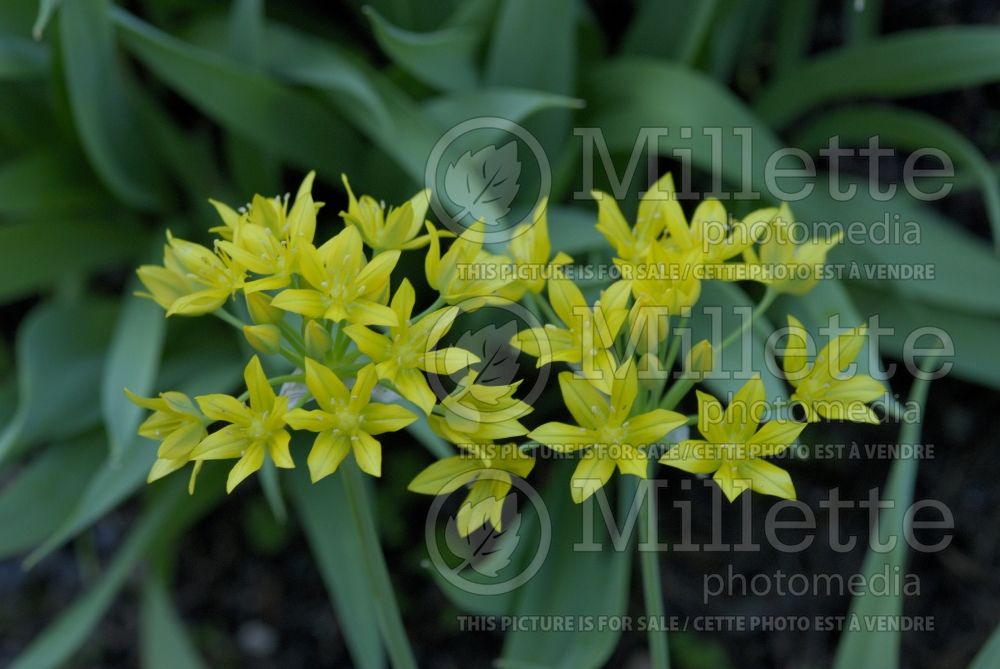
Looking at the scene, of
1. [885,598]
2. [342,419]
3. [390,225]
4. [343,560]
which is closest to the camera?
[342,419]

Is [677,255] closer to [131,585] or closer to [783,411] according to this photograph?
[783,411]

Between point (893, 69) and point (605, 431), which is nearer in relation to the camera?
point (605, 431)

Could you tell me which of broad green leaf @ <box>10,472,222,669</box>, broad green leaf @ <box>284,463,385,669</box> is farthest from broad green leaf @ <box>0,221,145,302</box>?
broad green leaf @ <box>284,463,385,669</box>

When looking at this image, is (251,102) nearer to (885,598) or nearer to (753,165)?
(753,165)

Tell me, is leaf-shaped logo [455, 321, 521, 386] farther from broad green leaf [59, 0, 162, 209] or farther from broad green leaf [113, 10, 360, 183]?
broad green leaf [59, 0, 162, 209]

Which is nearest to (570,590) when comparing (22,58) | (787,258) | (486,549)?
(486,549)

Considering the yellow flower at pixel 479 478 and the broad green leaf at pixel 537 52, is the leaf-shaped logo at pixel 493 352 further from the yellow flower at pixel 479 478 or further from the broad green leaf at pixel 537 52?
the broad green leaf at pixel 537 52

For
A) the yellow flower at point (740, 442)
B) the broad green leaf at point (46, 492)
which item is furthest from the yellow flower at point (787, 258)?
the broad green leaf at point (46, 492)
